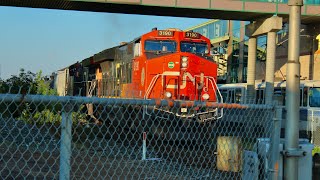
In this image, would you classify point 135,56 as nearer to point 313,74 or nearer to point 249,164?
point 249,164

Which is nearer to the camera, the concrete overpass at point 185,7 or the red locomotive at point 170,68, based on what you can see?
the red locomotive at point 170,68

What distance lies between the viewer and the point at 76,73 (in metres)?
27.7

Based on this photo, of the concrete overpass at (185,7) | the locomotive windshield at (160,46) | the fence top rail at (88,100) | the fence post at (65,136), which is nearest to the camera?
the fence top rail at (88,100)

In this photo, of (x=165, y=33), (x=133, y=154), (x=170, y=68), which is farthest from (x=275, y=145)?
(x=165, y=33)

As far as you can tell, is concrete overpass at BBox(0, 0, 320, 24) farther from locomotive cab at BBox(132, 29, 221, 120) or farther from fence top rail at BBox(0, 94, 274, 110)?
fence top rail at BBox(0, 94, 274, 110)

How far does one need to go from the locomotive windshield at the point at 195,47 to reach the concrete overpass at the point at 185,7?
36.1 ft

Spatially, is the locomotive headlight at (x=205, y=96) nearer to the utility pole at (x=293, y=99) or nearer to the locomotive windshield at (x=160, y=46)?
the locomotive windshield at (x=160, y=46)

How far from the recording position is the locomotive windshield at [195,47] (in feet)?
49.7

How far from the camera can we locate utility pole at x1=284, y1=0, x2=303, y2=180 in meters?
4.54

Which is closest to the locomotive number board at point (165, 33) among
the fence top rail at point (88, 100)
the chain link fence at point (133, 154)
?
the chain link fence at point (133, 154)

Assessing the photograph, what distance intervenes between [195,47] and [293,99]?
35.5ft

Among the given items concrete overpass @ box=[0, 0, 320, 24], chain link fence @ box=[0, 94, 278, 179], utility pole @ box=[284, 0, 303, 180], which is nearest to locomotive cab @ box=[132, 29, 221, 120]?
chain link fence @ box=[0, 94, 278, 179]

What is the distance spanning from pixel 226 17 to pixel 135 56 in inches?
605

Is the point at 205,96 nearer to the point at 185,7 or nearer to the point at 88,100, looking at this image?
the point at 88,100
